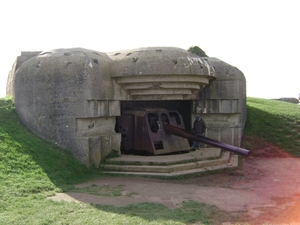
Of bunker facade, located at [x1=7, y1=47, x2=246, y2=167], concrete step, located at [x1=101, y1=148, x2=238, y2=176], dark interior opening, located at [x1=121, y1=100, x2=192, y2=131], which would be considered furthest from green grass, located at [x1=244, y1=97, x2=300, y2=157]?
bunker facade, located at [x1=7, y1=47, x2=246, y2=167]

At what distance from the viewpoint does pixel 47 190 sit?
5.85 metres

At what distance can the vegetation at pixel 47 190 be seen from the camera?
4.41 meters

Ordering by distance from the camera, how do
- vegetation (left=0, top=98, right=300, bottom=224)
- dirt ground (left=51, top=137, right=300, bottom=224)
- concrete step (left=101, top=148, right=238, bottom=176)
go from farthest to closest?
concrete step (left=101, top=148, right=238, bottom=176) < dirt ground (left=51, top=137, right=300, bottom=224) < vegetation (left=0, top=98, right=300, bottom=224)

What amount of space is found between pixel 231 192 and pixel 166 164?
1.90 m

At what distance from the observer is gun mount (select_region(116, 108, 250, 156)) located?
8.80 metres

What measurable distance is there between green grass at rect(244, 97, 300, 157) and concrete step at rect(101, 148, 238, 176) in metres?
3.40

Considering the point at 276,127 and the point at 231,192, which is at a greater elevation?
the point at 276,127

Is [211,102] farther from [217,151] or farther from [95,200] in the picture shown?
[95,200]

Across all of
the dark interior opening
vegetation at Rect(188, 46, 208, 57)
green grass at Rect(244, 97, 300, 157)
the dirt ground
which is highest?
vegetation at Rect(188, 46, 208, 57)

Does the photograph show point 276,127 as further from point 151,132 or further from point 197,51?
point 151,132

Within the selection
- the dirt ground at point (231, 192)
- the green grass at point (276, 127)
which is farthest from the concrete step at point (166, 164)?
the green grass at point (276, 127)

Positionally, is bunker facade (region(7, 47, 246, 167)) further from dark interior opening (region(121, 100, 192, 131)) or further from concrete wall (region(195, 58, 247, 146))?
dark interior opening (region(121, 100, 192, 131))

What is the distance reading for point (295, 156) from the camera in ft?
34.5

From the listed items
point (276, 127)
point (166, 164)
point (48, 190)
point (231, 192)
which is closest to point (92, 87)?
point (166, 164)
